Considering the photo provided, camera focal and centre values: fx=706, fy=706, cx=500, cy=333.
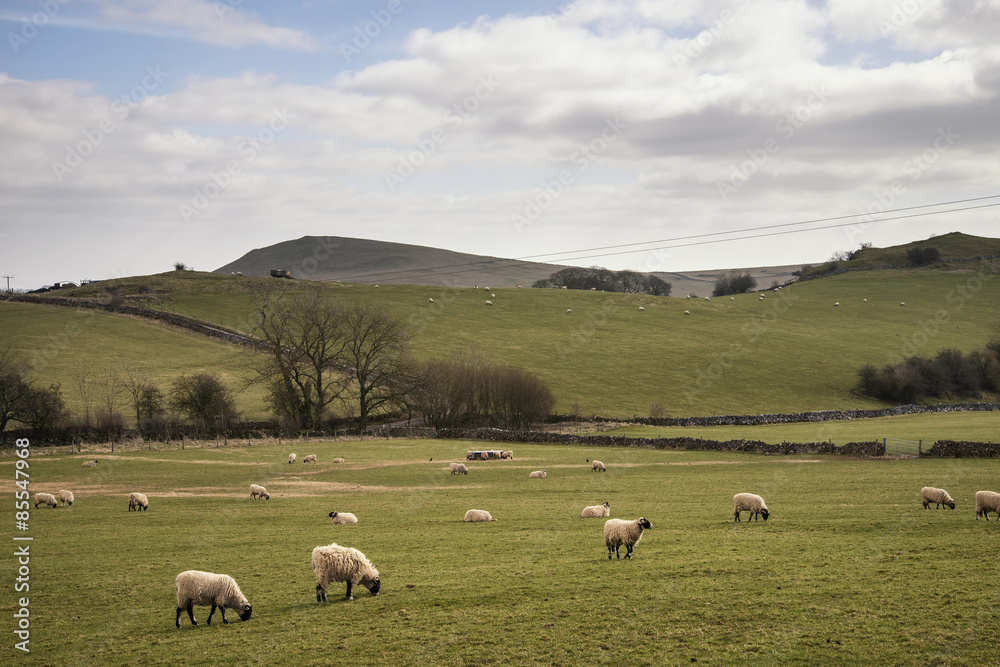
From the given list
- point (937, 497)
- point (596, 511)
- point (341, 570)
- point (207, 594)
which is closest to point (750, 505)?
point (596, 511)

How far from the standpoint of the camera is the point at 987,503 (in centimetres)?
2292

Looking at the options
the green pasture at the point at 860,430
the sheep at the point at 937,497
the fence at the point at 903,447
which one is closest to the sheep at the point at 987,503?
the sheep at the point at 937,497

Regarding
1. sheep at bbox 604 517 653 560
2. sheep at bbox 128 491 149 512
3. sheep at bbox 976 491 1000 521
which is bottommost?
sheep at bbox 976 491 1000 521

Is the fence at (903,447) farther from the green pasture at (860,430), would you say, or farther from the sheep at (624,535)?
the sheep at (624,535)

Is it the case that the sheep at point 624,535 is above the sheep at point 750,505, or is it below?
above

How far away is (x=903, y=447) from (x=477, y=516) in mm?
33431

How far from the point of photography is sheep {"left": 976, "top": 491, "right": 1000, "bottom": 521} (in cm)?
2280

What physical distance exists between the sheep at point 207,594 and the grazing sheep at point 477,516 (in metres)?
12.4

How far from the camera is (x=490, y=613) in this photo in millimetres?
14727

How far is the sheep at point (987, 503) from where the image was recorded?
22.8 m

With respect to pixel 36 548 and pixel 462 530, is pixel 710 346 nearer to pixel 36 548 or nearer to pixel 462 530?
pixel 462 530

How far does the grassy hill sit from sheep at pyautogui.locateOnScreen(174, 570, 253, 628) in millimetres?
64514

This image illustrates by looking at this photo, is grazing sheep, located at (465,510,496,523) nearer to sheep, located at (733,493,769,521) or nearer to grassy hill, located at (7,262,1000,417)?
sheep, located at (733,493,769,521)

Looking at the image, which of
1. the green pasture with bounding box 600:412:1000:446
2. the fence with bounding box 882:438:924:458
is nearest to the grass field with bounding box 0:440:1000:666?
the fence with bounding box 882:438:924:458
